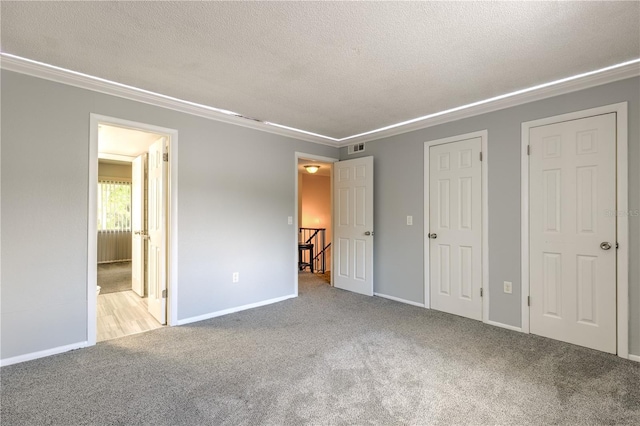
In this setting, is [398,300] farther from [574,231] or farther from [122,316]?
[122,316]

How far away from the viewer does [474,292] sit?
3408mm

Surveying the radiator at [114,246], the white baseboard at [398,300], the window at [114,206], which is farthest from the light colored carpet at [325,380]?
the window at [114,206]

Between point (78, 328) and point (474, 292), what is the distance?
3.87 m

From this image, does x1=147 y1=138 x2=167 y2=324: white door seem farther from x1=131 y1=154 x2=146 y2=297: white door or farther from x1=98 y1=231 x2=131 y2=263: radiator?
x1=98 y1=231 x2=131 y2=263: radiator

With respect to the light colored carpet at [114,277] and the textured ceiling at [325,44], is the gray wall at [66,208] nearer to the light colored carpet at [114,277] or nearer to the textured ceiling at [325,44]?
the textured ceiling at [325,44]

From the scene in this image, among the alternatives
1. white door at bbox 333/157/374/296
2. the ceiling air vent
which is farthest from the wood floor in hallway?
the ceiling air vent

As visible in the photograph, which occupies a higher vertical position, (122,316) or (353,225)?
(353,225)

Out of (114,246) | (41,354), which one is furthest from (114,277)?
(41,354)

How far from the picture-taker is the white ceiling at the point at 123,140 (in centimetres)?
378

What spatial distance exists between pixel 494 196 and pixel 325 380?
249 cm

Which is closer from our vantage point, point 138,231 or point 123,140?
point 123,140

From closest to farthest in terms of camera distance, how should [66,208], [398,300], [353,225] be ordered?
1. [66,208]
2. [398,300]
3. [353,225]

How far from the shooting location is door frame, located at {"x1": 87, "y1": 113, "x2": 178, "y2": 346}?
106 inches

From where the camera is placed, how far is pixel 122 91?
9.21 feet
